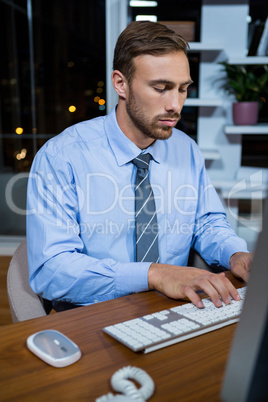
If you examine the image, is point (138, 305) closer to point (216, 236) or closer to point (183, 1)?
point (216, 236)

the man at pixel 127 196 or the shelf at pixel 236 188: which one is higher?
the man at pixel 127 196

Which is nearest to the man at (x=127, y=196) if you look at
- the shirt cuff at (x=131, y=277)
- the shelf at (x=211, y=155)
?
the shirt cuff at (x=131, y=277)

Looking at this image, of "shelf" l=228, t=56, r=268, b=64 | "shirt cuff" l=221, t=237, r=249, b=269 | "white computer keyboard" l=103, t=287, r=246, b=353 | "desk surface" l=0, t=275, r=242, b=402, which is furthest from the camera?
"shelf" l=228, t=56, r=268, b=64

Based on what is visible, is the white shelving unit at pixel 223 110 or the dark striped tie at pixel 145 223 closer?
the dark striped tie at pixel 145 223

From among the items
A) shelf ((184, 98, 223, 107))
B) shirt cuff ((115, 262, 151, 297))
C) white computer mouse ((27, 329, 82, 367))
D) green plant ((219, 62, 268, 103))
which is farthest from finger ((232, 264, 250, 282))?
green plant ((219, 62, 268, 103))

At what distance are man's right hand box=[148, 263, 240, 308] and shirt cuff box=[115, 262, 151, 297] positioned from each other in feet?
0.06

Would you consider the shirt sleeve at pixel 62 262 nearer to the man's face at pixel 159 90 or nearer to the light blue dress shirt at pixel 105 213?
the light blue dress shirt at pixel 105 213

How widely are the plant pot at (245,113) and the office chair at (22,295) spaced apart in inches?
63.6

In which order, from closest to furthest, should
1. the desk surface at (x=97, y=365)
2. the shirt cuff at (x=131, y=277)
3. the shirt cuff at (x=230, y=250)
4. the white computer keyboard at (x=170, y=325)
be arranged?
1. the desk surface at (x=97, y=365)
2. the white computer keyboard at (x=170, y=325)
3. the shirt cuff at (x=131, y=277)
4. the shirt cuff at (x=230, y=250)

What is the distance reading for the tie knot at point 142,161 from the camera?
1372 millimetres

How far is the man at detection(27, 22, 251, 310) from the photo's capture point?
3.64 feet

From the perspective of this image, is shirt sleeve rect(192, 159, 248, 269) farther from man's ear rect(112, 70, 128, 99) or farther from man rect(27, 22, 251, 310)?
man's ear rect(112, 70, 128, 99)

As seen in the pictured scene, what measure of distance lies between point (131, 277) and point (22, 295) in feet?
1.03

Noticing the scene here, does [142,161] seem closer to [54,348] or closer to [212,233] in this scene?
[212,233]
